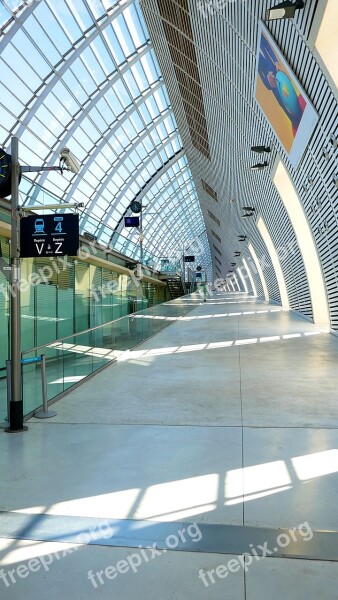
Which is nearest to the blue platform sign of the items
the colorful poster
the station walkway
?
the station walkway

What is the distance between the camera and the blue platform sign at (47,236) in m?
6.14

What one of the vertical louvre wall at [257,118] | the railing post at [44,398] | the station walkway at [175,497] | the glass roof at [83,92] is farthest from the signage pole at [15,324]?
the glass roof at [83,92]

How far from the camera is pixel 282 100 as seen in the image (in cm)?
1028

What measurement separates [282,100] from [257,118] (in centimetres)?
322

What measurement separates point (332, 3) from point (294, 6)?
1.80ft

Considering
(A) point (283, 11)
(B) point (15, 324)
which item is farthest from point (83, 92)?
(B) point (15, 324)

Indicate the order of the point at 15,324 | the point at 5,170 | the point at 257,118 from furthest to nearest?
the point at 257,118, the point at 5,170, the point at 15,324

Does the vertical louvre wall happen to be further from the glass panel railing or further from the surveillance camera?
the glass panel railing

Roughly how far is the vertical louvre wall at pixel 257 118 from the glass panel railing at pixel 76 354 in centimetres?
660

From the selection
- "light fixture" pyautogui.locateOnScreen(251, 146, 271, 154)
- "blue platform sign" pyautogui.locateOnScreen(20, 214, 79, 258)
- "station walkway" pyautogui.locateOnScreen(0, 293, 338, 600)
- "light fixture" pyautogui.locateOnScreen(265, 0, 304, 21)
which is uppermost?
"light fixture" pyautogui.locateOnScreen(251, 146, 271, 154)

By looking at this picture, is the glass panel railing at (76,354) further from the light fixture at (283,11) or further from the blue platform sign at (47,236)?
the light fixture at (283,11)

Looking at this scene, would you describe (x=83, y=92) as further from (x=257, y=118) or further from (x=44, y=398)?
(x=44, y=398)

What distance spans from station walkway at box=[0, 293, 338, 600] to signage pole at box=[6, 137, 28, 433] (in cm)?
34

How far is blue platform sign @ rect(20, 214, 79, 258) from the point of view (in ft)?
20.1
